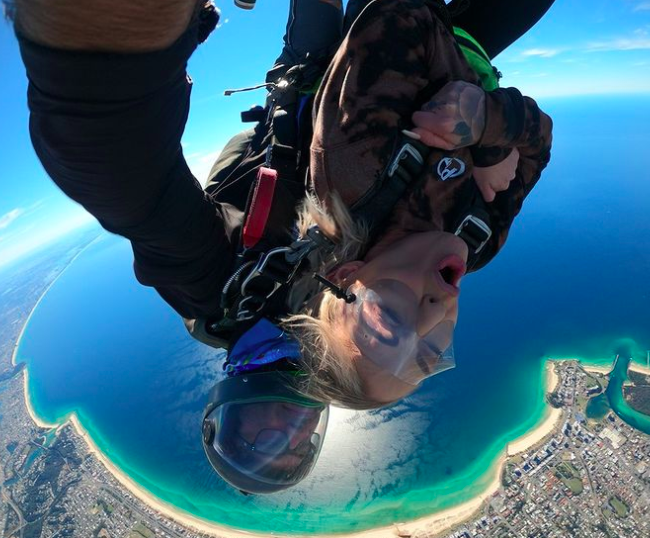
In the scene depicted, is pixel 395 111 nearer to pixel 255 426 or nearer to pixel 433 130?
pixel 433 130

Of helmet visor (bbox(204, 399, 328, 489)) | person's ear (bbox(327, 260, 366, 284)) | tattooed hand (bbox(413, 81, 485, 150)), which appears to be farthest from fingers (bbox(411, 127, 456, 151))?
helmet visor (bbox(204, 399, 328, 489))

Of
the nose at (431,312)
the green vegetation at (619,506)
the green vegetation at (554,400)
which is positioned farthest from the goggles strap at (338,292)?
the green vegetation at (554,400)

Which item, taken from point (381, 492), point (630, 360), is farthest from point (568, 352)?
point (381, 492)

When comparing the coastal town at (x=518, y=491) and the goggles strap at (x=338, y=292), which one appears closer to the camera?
the goggles strap at (x=338, y=292)

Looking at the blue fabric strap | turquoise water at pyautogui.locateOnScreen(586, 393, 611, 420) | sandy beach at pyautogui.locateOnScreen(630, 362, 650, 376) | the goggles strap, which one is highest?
the goggles strap

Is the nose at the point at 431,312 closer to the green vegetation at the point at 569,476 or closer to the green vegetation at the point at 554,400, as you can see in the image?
the green vegetation at the point at 569,476

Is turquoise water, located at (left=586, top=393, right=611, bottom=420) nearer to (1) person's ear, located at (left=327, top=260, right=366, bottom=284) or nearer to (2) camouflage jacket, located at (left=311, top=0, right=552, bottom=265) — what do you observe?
(2) camouflage jacket, located at (left=311, top=0, right=552, bottom=265)
